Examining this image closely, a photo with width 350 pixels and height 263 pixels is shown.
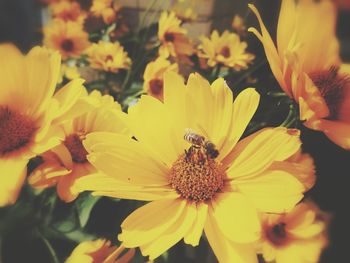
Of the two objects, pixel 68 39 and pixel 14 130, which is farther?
pixel 68 39

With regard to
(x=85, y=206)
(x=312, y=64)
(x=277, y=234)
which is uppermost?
(x=312, y=64)

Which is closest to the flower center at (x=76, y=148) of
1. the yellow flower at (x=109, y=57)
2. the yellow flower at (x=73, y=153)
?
the yellow flower at (x=73, y=153)

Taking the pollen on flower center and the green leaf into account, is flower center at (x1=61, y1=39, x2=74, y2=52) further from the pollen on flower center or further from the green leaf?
the pollen on flower center

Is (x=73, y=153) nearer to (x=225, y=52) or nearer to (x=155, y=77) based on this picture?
(x=155, y=77)

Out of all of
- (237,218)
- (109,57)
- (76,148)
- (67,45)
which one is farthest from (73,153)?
(67,45)

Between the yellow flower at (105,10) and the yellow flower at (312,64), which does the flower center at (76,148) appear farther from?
the yellow flower at (105,10)

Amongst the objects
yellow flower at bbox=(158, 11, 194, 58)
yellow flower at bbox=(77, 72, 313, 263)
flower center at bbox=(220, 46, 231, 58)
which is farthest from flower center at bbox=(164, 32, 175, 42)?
yellow flower at bbox=(77, 72, 313, 263)

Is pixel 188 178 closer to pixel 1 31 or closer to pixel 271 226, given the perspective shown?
pixel 271 226
